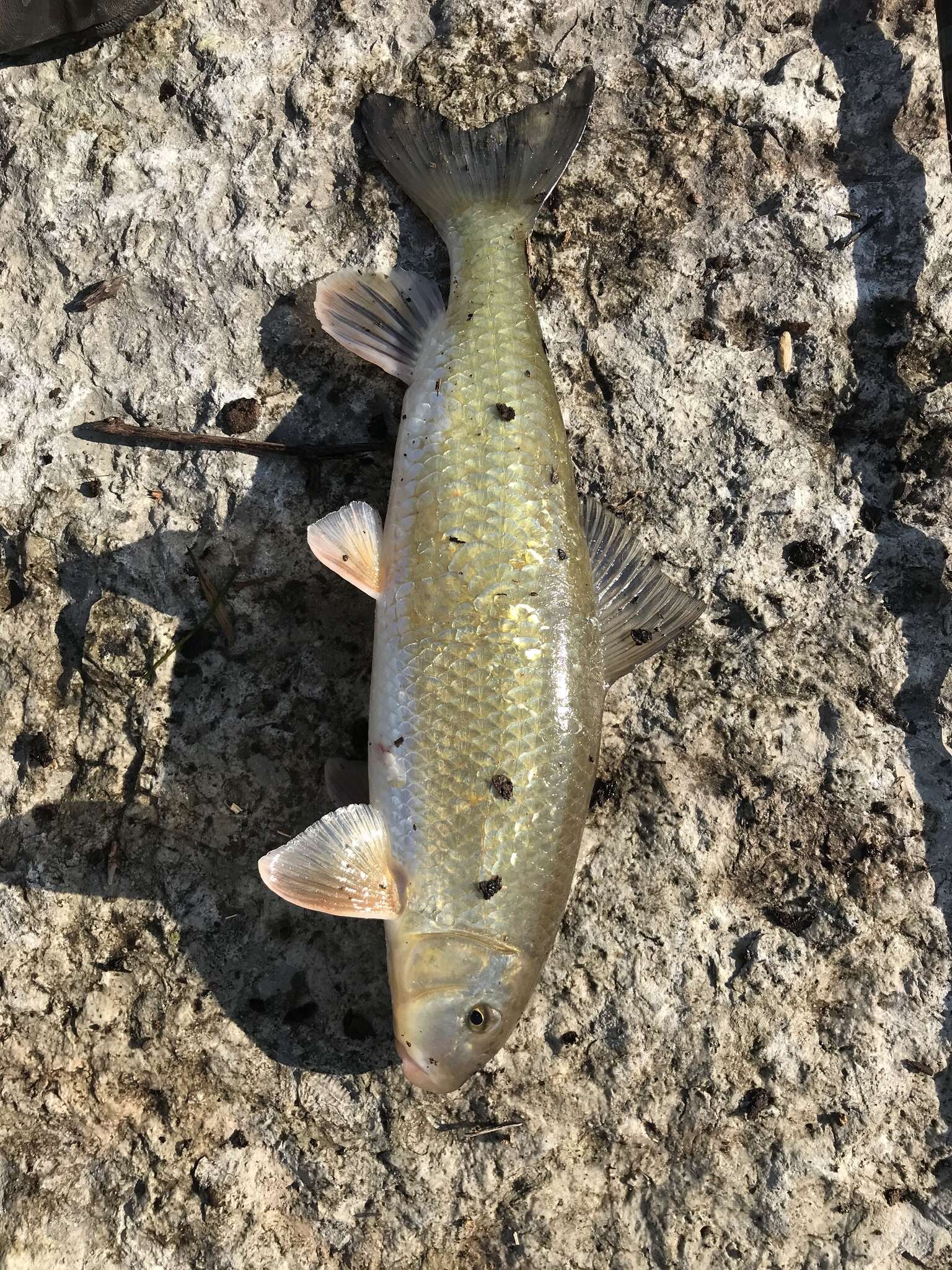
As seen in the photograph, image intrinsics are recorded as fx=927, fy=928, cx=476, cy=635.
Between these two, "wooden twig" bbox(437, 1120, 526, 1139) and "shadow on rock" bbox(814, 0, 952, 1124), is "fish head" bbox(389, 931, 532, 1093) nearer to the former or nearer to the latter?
"wooden twig" bbox(437, 1120, 526, 1139)

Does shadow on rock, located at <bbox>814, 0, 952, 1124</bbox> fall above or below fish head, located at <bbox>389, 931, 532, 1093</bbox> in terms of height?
above

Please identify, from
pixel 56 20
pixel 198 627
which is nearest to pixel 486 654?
pixel 198 627

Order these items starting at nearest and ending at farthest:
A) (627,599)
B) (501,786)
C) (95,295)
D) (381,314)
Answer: (501,786)
(627,599)
(381,314)
(95,295)

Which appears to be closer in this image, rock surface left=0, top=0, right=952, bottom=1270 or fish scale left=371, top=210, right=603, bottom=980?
fish scale left=371, top=210, right=603, bottom=980

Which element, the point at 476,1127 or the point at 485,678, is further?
the point at 476,1127

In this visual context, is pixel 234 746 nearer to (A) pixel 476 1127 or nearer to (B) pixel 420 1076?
(B) pixel 420 1076

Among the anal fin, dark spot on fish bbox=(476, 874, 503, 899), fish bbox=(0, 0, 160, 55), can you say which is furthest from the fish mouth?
fish bbox=(0, 0, 160, 55)

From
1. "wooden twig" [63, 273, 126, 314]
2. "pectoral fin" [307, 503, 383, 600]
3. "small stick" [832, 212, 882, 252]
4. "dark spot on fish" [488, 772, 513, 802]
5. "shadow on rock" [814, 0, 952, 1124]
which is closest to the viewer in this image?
"dark spot on fish" [488, 772, 513, 802]
